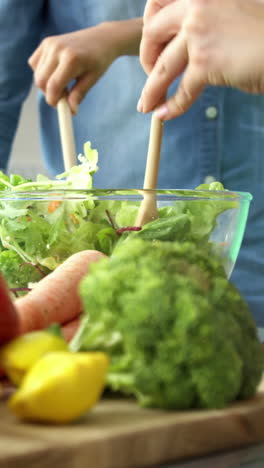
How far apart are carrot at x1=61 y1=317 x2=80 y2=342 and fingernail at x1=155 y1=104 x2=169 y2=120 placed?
0.50 metres

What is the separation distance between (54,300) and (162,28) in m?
0.64

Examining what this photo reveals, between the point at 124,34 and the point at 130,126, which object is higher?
the point at 124,34

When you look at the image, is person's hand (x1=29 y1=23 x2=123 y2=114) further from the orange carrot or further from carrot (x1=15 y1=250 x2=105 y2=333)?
carrot (x1=15 y1=250 x2=105 y2=333)

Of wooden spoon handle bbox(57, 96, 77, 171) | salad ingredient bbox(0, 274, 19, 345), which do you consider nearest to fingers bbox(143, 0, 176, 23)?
wooden spoon handle bbox(57, 96, 77, 171)

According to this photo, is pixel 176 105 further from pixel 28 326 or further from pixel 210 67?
pixel 28 326

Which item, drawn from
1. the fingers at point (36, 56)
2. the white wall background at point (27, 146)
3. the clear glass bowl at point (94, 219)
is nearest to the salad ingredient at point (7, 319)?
the clear glass bowl at point (94, 219)

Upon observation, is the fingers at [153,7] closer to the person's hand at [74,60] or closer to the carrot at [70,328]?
the person's hand at [74,60]

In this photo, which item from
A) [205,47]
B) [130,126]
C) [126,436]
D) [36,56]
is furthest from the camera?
[130,126]

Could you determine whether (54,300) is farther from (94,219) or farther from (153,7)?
(153,7)

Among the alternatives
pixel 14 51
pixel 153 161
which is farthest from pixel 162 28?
pixel 14 51

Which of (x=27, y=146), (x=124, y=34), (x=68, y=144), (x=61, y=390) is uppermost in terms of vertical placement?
(x=124, y=34)

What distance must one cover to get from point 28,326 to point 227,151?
4.12 ft

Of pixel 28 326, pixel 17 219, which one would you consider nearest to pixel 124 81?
pixel 17 219

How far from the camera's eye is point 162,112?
1.17 metres
